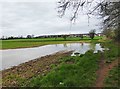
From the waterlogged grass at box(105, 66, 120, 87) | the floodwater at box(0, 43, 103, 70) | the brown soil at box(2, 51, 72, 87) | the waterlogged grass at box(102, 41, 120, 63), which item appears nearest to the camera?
the waterlogged grass at box(105, 66, 120, 87)

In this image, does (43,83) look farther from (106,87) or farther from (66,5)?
(66,5)

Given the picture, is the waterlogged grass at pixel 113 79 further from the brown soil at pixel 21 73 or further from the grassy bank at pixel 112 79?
the brown soil at pixel 21 73

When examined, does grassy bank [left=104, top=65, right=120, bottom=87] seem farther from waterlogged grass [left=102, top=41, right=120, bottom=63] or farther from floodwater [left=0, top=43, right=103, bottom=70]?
floodwater [left=0, top=43, right=103, bottom=70]

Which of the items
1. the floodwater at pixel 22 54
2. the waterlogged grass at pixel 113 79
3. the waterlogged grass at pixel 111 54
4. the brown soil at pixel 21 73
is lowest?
the floodwater at pixel 22 54

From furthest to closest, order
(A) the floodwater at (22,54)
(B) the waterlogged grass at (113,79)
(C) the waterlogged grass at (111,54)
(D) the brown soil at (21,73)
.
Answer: (A) the floodwater at (22,54)
(C) the waterlogged grass at (111,54)
(D) the brown soil at (21,73)
(B) the waterlogged grass at (113,79)

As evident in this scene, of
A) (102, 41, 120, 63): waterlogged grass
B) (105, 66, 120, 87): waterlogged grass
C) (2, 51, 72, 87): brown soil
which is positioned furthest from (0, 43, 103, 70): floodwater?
(105, 66, 120, 87): waterlogged grass

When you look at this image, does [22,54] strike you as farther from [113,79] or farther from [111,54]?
[113,79]

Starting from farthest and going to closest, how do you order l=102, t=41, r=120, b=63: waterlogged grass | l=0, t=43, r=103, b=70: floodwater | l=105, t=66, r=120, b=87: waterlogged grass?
l=0, t=43, r=103, b=70: floodwater, l=102, t=41, r=120, b=63: waterlogged grass, l=105, t=66, r=120, b=87: waterlogged grass

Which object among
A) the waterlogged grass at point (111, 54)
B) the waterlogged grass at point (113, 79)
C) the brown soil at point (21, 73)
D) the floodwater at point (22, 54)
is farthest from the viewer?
the floodwater at point (22, 54)

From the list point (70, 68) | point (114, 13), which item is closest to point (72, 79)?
point (70, 68)

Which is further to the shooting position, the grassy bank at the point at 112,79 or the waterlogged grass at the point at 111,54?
the waterlogged grass at the point at 111,54

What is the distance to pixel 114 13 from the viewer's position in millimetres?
19078

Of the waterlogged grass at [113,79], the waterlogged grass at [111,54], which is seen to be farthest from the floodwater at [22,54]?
the waterlogged grass at [113,79]

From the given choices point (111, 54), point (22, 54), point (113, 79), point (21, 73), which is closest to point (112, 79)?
point (113, 79)
